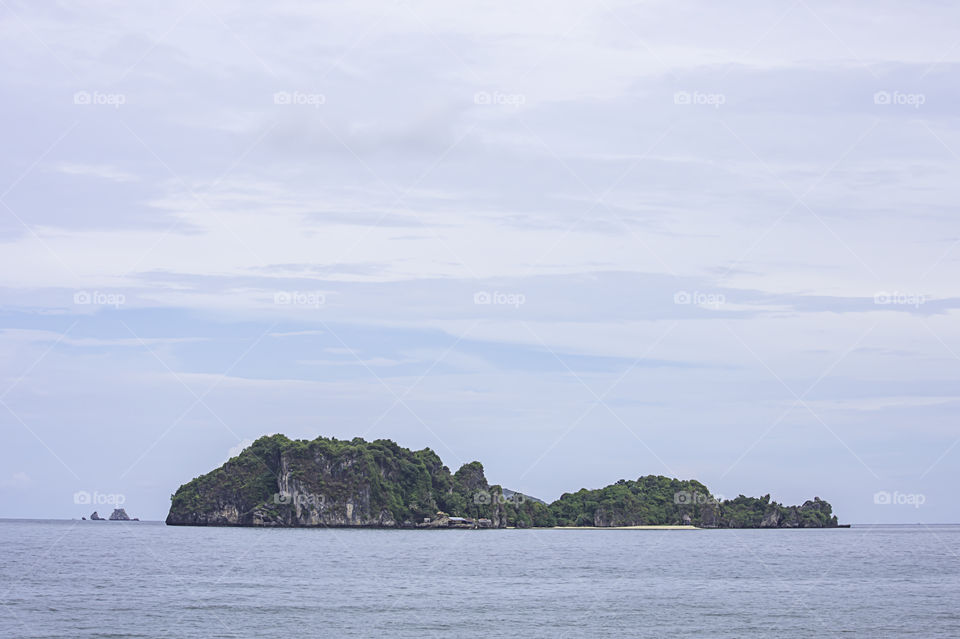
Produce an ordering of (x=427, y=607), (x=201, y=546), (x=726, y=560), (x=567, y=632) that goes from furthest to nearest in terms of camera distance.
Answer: (x=201, y=546)
(x=726, y=560)
(x=427, y=607)
(x=567, y=632)

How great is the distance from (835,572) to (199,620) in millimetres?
60394

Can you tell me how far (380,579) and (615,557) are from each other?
45.6 metres

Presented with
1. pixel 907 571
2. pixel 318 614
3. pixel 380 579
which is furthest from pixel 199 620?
pixel 907 571

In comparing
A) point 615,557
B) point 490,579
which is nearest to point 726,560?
point 615,557

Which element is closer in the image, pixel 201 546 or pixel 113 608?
pixel 113 608

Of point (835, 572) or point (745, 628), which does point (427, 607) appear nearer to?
point (745, 628)

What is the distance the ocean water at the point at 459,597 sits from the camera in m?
45.9

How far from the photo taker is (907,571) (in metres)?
88.1

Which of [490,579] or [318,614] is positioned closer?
[318,614]

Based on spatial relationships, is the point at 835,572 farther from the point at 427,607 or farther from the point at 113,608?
the point at 113,608

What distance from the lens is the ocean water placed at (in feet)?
151

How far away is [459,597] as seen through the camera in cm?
5956

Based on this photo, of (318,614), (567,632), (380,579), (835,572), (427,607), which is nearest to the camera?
(567,632)

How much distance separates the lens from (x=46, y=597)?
55.6m
